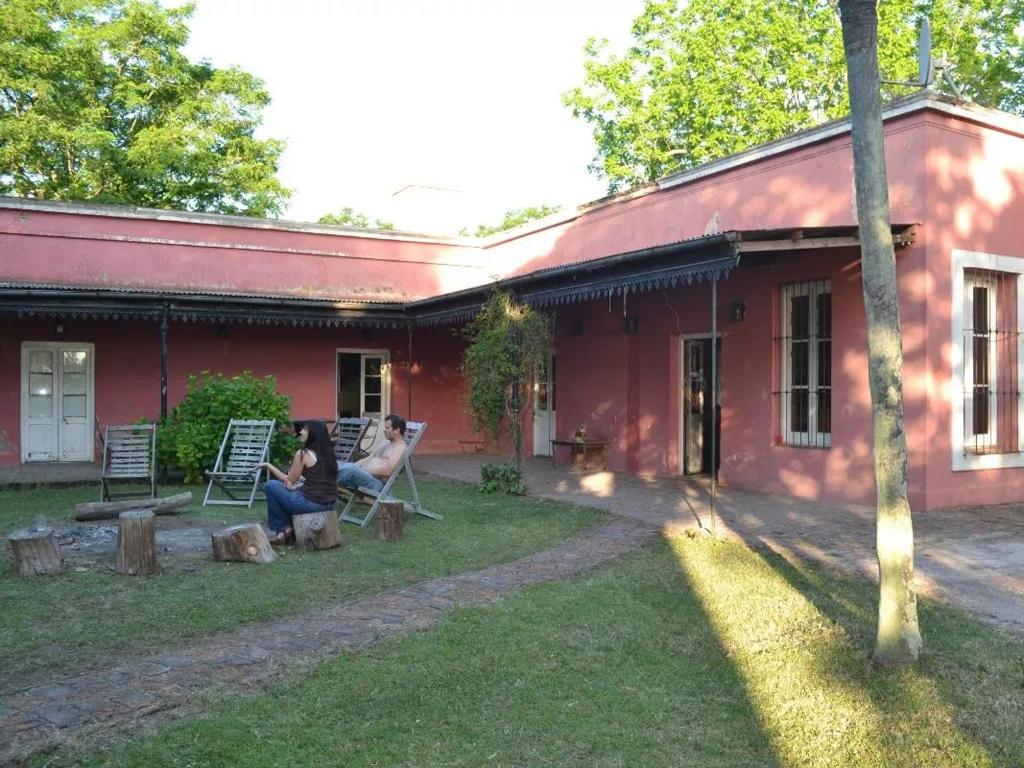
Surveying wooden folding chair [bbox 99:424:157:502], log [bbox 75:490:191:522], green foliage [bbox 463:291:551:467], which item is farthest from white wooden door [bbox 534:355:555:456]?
log [bbox 75:490:191:522]

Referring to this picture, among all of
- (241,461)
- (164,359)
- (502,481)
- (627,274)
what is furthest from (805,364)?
(164,359)

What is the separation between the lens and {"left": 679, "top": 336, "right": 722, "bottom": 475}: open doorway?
446 inches

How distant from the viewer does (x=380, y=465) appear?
303 inches

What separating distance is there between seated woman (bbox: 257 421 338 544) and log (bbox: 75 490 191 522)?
1560mm

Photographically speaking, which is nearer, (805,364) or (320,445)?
(320,445)

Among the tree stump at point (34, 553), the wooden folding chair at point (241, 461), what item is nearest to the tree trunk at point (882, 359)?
the tree stump at point (34, 553)

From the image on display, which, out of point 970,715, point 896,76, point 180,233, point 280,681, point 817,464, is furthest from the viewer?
point 896,76

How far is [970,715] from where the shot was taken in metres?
3.45

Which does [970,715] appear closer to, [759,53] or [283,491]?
[283,491]

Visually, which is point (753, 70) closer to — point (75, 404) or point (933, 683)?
point (75, 404)

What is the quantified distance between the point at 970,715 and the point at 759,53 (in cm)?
2212

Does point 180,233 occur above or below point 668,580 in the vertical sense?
above

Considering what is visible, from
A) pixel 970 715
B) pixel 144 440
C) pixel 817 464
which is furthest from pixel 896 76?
pixel 970 715

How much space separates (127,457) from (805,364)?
24.6ft
